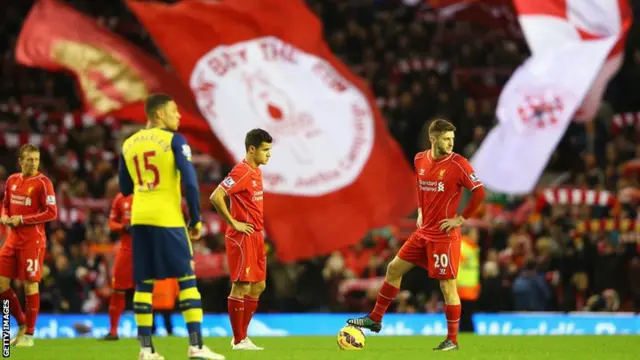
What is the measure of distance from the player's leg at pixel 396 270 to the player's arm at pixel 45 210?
386cm

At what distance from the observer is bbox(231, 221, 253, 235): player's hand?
13.2 m

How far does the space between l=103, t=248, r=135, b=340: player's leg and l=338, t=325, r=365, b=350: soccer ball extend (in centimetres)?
352

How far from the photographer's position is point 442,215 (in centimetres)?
1335

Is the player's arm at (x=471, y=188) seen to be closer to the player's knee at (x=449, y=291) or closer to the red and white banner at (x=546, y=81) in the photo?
the player's knee at (x=449, y=291)

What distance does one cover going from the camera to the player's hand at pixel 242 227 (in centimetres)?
1325

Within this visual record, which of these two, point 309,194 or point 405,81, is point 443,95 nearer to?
point 405,81

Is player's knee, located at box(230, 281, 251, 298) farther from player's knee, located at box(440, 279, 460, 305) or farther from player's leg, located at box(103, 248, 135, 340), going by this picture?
player's leg, located at box(103, 248, 135, 340)

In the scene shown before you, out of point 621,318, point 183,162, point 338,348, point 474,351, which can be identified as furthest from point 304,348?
point 621,318

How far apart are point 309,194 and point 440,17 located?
9207 millimetres

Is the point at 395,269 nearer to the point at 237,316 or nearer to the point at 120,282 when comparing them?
the point at 237,316

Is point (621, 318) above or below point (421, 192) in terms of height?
below

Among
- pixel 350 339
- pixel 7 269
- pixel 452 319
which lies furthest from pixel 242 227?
pixel 7 269

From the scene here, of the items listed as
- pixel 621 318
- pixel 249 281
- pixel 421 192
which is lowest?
pixel 621 318

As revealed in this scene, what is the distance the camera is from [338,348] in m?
13.9
